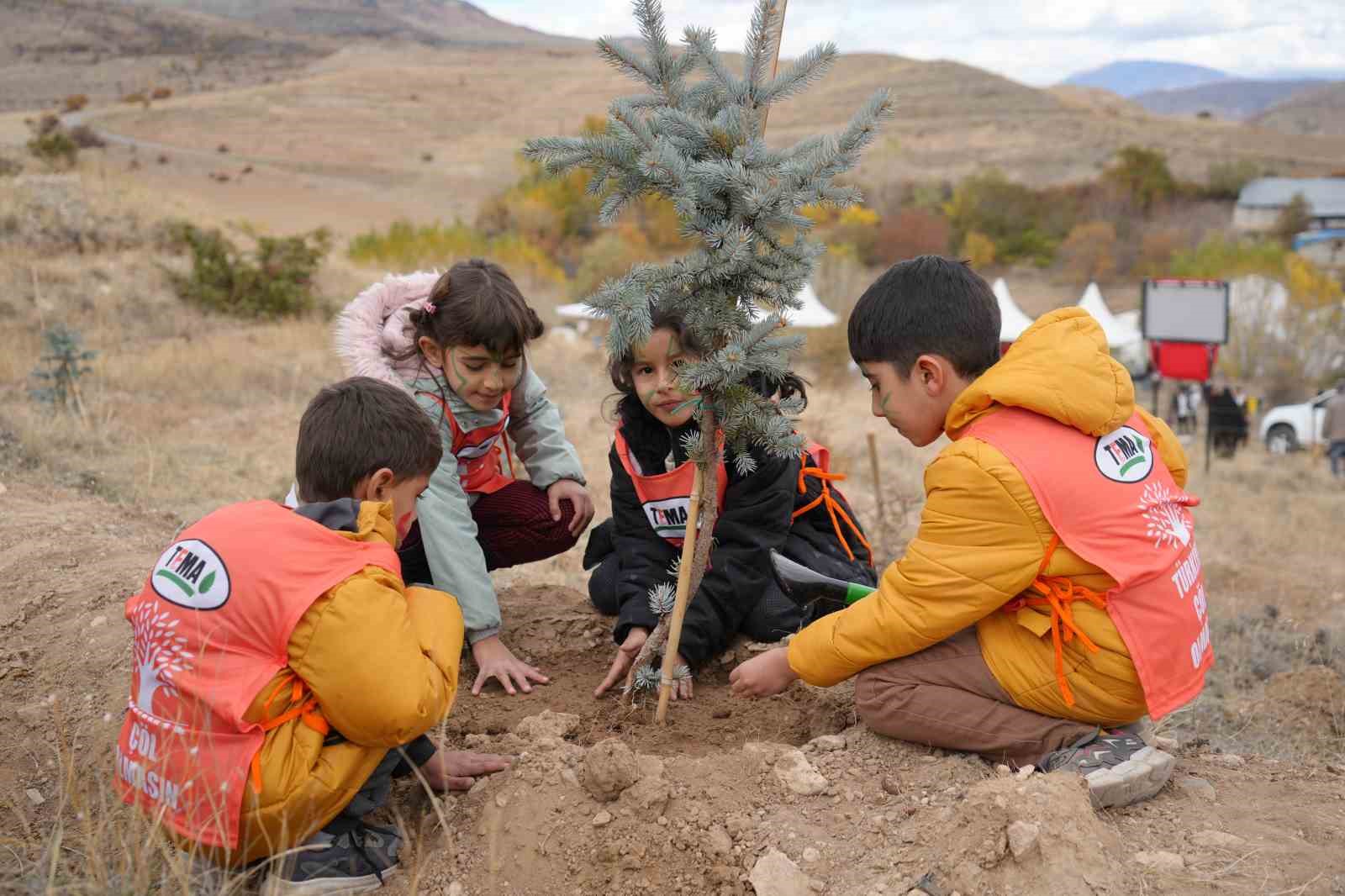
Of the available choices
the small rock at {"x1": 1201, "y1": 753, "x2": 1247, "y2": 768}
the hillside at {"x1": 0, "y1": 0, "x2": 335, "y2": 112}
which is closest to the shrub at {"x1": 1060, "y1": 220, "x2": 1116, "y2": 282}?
the small rock at {"x1": 1201, "y1": 753, "x2": 1247, "y2": 768}

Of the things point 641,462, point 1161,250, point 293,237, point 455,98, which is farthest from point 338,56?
point 641,462

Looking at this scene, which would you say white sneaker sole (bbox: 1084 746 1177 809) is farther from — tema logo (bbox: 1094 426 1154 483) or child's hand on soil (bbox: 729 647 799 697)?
child's hand on soil (bbox: 729 647 799 697)

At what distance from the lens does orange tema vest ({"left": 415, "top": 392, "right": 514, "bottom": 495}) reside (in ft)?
10.9

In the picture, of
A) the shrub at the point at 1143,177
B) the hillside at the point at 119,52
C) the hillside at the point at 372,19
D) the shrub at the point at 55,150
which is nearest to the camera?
the shrub at the point at 55,150

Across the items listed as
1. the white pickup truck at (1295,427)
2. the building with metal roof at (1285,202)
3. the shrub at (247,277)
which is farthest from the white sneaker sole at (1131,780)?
the building with metal roof at (1285,202)

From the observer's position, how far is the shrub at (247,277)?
36.7ft

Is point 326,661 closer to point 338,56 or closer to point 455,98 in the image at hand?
point 455,98

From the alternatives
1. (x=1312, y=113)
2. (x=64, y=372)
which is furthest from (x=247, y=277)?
(x=1312, y=113)

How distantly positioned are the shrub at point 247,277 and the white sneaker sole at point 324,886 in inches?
409

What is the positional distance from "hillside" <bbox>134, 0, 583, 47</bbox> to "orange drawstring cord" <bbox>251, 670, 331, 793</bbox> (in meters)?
96.4

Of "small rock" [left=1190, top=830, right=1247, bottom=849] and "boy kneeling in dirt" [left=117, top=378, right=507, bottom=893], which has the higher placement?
"boy kneeling in dirt" [left=117, top=378, right=507, bottom=893]

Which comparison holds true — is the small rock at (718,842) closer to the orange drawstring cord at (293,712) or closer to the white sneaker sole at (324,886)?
the white sneaker sole at (324,886)

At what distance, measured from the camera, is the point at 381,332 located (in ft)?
10.6

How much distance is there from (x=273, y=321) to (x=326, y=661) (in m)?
10.4
